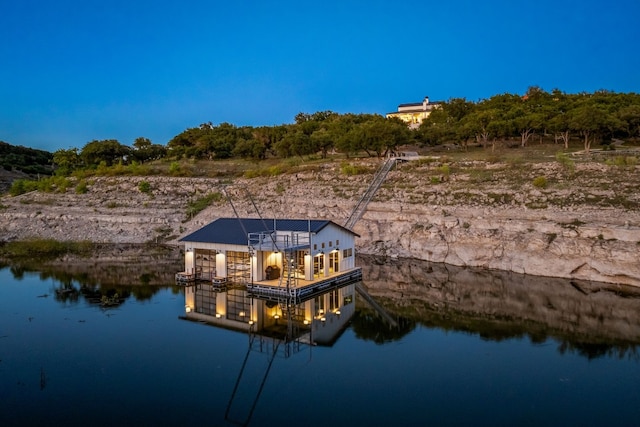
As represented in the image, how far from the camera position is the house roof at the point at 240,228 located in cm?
3181

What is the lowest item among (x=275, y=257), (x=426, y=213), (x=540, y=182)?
(x=275, y=257)

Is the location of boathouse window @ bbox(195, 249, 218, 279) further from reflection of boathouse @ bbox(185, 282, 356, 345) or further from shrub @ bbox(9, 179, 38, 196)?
shrub @ bbox(9, 179, 38, 196)

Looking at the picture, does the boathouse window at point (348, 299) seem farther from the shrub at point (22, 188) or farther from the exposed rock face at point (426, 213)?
the shrub at point (22, 188)

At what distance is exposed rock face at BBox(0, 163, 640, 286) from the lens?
1335 inches

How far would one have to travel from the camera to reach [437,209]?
4334 centimetres

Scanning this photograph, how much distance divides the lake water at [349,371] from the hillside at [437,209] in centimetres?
591

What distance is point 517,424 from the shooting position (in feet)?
45.1

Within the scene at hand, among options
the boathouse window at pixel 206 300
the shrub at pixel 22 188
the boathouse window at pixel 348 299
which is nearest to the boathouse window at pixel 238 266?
the boathouse window at pixel 206 300

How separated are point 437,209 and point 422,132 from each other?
33.7 m

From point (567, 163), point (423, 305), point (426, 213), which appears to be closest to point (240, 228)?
point (423, 305)

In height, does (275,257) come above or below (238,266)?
above

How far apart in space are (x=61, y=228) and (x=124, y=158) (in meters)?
47.5

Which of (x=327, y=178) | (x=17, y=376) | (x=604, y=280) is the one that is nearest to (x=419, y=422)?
(x=17, y=376)

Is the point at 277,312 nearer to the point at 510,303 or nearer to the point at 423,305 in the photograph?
the point at 423,305
